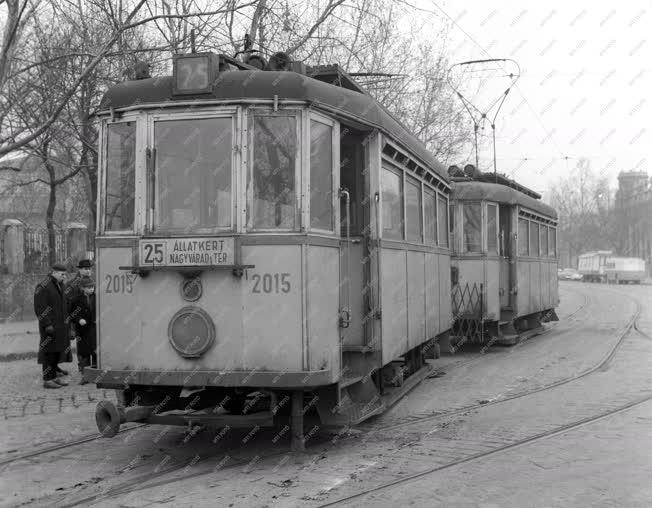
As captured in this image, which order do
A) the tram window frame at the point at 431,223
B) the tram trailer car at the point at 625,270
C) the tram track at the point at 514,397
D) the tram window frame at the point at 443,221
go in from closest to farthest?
the tram track at the point at 514,397 < the tram window frame at the point at 431,223 < the tram window frame at the point at 443,221 < the tram trailer car at the point at 625,270

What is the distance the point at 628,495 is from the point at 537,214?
1342 cm

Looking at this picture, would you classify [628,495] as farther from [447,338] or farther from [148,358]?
[447,338]

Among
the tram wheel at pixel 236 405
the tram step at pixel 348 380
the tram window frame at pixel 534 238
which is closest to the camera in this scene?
the tram step at pixel 348 380

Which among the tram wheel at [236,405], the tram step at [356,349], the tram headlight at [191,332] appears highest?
the tram headlight at [191,332]

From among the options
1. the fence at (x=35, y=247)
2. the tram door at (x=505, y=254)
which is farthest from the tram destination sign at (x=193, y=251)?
the fence at (x=35, y=247)

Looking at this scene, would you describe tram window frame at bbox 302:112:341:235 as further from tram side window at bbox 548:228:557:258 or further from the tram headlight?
tram side window at bbox 548:228:557:258

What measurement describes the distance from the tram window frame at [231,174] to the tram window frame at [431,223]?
12.6 ft

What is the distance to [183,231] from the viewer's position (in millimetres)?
6199

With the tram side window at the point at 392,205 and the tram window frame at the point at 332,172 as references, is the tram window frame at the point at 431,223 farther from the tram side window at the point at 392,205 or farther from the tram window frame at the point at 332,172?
the tram window frame at the point at 332,172

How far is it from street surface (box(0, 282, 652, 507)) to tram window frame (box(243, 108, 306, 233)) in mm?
1809

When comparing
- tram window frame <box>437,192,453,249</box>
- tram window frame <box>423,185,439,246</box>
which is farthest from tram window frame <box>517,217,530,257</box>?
tram window frame <box>423,185,439,246</box>

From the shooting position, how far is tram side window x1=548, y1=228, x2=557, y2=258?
775 inches

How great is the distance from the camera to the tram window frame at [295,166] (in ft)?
20.1

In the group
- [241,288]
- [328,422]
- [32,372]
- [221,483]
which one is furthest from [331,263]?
[32,372]
